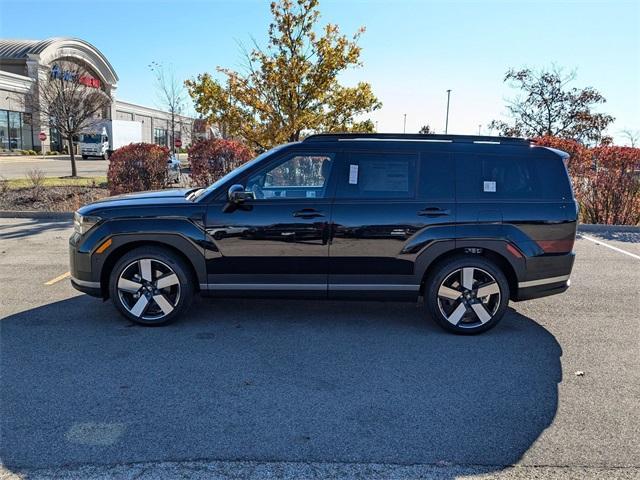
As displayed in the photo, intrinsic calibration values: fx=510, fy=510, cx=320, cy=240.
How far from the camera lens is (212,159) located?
1162cm

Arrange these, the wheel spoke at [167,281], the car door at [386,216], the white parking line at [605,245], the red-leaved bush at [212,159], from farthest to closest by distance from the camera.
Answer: the red-leaved bush at [212,159] < the white parking line at [605,245] < the wheel spoke at [167,281] < the car door at [386,216]

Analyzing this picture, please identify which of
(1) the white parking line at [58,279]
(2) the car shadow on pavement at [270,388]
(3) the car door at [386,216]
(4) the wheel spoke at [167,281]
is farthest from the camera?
(1) the white parking line at [58,279]

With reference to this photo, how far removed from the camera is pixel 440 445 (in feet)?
10.1

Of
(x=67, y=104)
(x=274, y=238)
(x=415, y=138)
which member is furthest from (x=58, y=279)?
(x=67, y=104)

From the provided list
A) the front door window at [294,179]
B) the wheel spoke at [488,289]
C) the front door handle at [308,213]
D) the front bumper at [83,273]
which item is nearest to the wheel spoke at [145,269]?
the front bumper at [83,273]

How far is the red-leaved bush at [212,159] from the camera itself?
→ 1162 cm

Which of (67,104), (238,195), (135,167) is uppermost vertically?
(67,104)

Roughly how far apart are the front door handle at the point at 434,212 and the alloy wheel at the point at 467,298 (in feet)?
1.84

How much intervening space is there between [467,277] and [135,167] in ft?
30.6

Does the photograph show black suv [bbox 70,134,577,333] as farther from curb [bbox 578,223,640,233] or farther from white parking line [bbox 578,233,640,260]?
curb [bbox 578,223,640,233]

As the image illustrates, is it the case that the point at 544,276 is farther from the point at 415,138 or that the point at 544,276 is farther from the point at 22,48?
the point at 22,48

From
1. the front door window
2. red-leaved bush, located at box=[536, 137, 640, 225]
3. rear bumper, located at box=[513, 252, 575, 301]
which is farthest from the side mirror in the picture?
red-leaved bush, located at box=[536, 137, 640, 225]

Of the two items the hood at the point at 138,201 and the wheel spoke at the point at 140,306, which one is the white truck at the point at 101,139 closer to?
the hood at the point at 138,201

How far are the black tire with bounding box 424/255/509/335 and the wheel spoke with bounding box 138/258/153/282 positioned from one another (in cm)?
269
